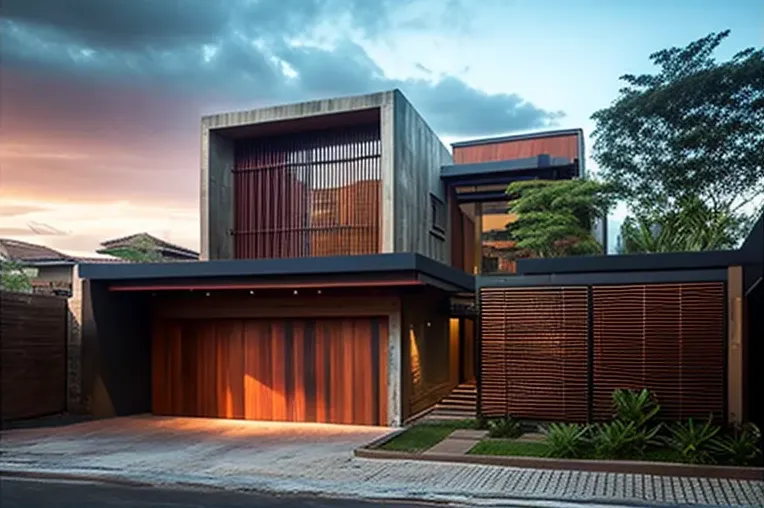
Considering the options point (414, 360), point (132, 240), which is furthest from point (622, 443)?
point (132, 240)

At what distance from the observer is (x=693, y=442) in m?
8.81

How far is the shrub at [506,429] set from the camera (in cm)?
1049

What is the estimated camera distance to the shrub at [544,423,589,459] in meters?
9.06

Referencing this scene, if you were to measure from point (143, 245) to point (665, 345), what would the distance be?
816 inches

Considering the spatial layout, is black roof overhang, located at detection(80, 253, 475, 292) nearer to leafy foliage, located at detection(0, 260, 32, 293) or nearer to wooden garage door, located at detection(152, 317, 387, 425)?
wooden garage door, located at detection(152, 317, 387, 425)

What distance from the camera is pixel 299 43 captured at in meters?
11.8

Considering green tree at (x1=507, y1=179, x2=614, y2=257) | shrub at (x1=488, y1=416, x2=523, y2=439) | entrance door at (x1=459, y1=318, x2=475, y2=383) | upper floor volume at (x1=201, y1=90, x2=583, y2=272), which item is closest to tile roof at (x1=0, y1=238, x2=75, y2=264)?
upper floor volume at (x1=201, y1=90, x2=583, y2=272)

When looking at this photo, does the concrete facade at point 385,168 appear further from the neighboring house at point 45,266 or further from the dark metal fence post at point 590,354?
the neighboring house at point 45,266

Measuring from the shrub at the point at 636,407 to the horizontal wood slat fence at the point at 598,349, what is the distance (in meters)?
0.28

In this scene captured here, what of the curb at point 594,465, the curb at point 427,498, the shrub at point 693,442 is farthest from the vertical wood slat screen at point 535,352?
the curb at point 427,498

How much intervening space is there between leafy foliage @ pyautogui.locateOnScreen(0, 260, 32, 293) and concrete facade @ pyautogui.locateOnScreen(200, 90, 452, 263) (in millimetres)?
6151

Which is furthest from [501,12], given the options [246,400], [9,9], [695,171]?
[695,171]

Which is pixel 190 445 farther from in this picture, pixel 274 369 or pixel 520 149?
pixel 520 149

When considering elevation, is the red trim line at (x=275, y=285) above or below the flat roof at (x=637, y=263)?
below
